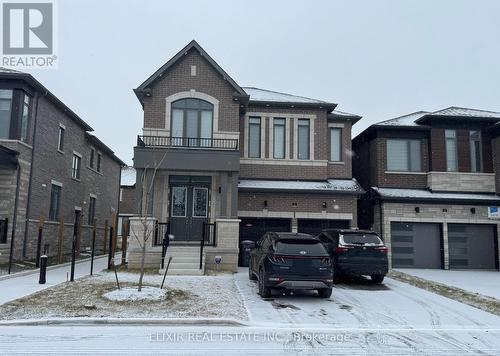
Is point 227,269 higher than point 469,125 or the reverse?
the reverse

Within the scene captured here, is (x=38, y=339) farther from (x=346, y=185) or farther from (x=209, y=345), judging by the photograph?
(x=346, y=185)

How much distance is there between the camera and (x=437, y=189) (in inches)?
753

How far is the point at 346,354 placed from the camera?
6.32 m

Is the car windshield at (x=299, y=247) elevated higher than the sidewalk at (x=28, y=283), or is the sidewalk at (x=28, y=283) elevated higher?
the car windshield at (x=299, y=247)

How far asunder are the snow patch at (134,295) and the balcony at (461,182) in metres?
14.3

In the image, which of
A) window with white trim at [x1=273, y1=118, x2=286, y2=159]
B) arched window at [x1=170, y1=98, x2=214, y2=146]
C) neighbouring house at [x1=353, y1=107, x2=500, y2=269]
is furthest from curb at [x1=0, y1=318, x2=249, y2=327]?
neighbouring house at [x1=353, y1=107, x2=500, y2=269]

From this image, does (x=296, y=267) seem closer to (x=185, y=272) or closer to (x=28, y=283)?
(x=185, y=272)

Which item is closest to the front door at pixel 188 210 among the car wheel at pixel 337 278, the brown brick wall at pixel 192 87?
the brown brick wall at pixel 192 87

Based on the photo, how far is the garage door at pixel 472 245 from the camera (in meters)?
18.7

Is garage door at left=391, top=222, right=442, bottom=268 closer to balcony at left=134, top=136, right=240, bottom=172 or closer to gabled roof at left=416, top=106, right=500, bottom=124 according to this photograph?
gabled roof at left=416, top=106, right=500, bottom=124

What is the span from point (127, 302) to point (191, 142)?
31.4ft

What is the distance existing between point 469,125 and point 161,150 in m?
14.3

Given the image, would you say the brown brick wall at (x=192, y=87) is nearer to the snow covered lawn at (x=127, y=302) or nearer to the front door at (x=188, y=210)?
the front door at (x=188, y=210)

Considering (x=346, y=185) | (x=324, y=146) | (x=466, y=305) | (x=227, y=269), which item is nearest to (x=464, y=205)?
(x=346, y=185)
